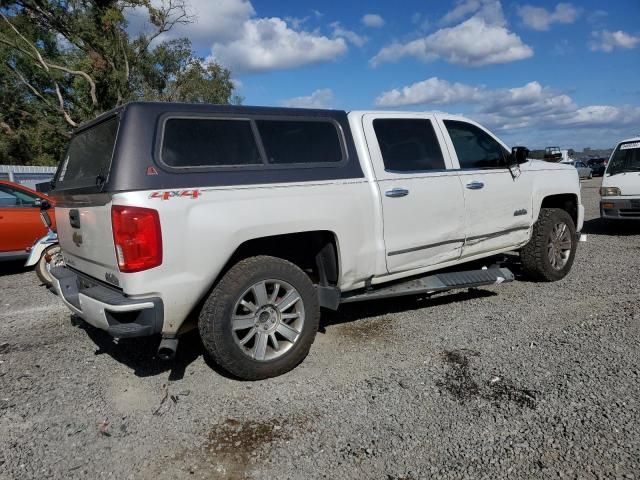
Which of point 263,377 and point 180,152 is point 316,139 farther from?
point 263,377

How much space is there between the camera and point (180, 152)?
10.9 feet

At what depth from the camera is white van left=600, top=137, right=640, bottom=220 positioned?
9320 millimetres

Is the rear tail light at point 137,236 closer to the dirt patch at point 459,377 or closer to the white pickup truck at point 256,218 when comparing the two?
the white pickup truck at point 256,218

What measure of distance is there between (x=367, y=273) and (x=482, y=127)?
2.33 metres

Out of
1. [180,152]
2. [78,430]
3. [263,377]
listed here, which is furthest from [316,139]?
[78,430]

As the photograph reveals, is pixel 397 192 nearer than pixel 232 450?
No

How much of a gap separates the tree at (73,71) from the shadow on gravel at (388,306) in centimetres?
2364

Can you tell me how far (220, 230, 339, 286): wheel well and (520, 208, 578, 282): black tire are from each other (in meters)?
2.91

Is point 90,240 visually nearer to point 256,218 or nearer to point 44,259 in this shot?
point 256,218

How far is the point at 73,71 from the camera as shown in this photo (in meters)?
23.7

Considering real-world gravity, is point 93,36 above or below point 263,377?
above

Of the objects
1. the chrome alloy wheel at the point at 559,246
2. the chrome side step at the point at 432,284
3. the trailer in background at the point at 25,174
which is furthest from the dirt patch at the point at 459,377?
the trailer in background at the point at 25,174

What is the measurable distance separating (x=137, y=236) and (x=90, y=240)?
2.27 feet

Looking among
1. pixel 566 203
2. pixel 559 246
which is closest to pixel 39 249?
pixel 559 246
